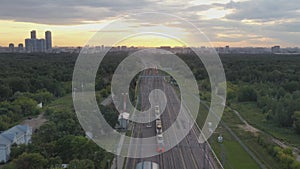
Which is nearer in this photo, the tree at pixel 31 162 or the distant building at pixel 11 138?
the tree at pixel 31 162

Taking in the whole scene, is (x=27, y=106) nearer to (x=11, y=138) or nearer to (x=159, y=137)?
(x=11, y=138)

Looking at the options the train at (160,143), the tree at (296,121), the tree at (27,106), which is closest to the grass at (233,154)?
the train at (160,143)

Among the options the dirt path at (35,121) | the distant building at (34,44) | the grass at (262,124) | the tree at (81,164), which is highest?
the distant building at (34,44)

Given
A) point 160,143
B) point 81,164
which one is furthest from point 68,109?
point 81,164

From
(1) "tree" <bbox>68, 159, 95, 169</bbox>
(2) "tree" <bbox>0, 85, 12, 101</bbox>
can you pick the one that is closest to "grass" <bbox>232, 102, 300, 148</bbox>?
(1) "tree" <bbox>68, 159, 95, 169</bbox>

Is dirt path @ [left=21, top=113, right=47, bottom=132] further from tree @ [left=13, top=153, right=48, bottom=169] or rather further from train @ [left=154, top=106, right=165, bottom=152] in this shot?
Result: tree @ [left=13, top=153, right=48, bottom=169]

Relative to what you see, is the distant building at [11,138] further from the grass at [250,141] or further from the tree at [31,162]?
the grass at [250,141]

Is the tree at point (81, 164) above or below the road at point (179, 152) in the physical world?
above
